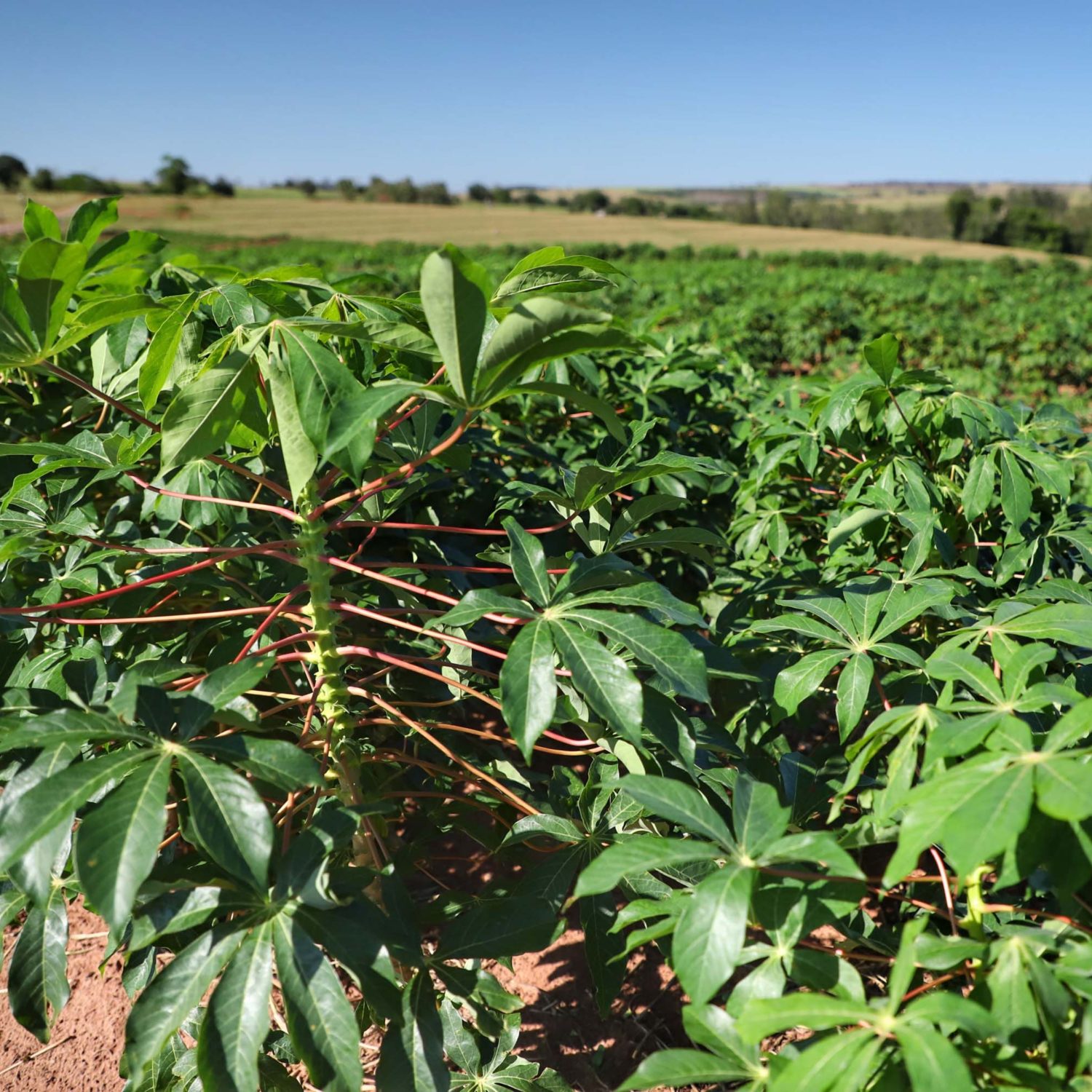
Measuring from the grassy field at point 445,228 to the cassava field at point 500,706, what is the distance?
99.4 ft

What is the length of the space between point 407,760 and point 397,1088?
447 millimetres

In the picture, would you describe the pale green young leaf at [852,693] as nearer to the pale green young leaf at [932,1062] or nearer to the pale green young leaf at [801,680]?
the pale green young leaf at [801,680]

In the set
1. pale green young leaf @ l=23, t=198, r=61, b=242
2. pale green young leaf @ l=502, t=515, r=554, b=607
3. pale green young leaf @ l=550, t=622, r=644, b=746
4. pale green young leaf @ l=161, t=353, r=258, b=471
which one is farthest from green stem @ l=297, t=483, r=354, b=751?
pale green young leaf @ l=23, t=198, r=61, b=242

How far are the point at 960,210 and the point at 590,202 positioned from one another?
69.9ft

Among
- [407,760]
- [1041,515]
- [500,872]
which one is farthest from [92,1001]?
[1041,515]

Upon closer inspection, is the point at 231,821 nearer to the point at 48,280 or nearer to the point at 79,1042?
the point at 48,280

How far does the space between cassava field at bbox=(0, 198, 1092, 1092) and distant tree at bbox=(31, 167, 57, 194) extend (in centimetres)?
4124

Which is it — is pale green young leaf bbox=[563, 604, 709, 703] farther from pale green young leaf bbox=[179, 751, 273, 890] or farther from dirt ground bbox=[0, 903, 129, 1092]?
dirt ground bbox=[0, 903, 129, 1092]

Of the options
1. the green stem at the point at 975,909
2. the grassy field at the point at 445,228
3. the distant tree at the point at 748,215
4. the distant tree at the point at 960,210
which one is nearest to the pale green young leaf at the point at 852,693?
the green stem at the point at 975,909

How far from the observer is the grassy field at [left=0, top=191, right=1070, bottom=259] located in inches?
1242

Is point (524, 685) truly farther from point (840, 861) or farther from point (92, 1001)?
point (92, 1001)

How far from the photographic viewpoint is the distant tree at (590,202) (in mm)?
47844

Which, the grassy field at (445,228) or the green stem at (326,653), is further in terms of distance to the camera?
the grassy field at (445,228)

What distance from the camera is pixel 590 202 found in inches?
1905
